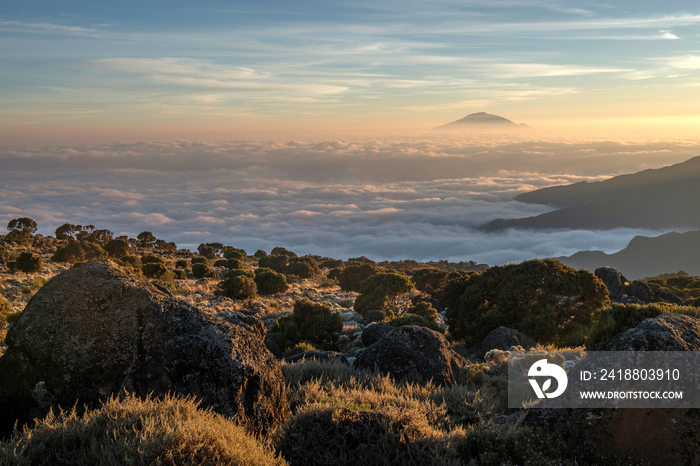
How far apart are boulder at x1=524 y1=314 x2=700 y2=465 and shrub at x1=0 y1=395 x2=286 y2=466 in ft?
12.2

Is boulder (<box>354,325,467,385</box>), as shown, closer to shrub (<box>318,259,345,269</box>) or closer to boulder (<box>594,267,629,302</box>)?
boulder (<box>594,267,629,302</box>)

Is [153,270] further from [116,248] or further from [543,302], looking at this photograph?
[543,302]

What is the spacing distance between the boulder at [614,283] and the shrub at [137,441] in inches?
1247

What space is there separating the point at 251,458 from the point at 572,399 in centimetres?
408

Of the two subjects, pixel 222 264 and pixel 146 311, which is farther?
pixel 222 264

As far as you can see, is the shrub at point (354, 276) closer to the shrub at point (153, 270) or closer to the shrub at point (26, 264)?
the shrub at point (153, 270)

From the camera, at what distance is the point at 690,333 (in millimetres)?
5352

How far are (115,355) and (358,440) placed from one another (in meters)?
3.07

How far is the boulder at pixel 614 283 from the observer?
30.0 meters

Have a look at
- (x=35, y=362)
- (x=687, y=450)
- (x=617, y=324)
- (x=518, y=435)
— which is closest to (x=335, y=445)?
(x=518, y=435)

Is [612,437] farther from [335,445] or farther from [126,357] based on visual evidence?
[126,357]

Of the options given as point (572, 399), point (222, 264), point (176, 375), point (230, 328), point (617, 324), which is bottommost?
point (222, 264)

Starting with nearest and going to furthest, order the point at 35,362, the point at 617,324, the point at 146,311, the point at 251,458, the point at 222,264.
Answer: the point at 251,458 → the point at 35,362 → the point at 146,311 → the point at 617,324 → the point at 222,264

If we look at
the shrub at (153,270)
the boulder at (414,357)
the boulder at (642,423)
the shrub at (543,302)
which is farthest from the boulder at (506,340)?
the shrub at (153,270)
